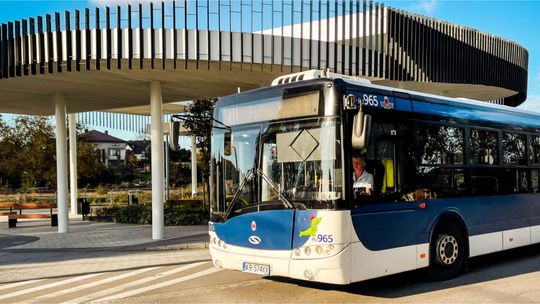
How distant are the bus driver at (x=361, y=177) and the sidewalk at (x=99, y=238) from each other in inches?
294

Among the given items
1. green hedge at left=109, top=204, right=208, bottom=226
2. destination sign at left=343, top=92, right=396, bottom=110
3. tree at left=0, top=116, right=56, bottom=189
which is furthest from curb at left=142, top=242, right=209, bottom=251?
tree at left=0, top=116, right=56, bottom=189

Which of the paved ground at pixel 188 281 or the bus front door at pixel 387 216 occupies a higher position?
the bus front door at pixel 387 216

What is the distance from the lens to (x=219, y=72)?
15.0 metres

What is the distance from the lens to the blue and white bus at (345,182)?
7.09 m

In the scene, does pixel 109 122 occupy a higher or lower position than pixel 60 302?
higher

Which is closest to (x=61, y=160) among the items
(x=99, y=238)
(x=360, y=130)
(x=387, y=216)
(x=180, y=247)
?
(x=99, y=238)

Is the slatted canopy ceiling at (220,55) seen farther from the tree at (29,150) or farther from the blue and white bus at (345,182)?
Result: the tree at (29,150)

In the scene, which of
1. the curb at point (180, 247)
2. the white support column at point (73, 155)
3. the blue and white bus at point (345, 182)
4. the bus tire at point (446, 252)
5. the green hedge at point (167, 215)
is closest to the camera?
the blue and white bus at point (345, 182)

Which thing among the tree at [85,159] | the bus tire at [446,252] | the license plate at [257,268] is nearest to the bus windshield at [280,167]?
the license plate at [257,268]

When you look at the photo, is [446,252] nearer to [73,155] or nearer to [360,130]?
[360,130]

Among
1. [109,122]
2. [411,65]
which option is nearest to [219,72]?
[411,65]

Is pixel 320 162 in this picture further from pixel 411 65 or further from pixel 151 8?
pixel 411 65

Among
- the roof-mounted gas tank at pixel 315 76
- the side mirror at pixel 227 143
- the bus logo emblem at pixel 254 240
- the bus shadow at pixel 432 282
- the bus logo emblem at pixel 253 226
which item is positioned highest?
the roof-mounted gas tank at pixel 315 76

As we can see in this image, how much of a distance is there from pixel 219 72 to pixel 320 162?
8464 mm
